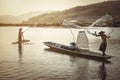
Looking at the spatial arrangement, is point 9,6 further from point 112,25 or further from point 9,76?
point 9,76

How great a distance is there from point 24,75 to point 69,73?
1427 millimetres

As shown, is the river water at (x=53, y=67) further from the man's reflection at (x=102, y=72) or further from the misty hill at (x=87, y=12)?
the misty hill at (x=87, y=12)

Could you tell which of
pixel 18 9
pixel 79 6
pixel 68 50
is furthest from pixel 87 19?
pixel 68 50

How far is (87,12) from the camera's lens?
73.6 feet

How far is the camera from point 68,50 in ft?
48.8

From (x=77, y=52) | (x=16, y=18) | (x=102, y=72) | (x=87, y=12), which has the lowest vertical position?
(x=102, y=72)

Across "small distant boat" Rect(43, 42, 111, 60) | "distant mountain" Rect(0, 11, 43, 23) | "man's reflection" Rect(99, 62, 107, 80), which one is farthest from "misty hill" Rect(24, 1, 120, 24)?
"man's reflection" Rect(99, 62, 107, 80)

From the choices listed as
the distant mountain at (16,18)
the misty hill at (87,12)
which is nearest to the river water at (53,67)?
the misty hill at (87,12)

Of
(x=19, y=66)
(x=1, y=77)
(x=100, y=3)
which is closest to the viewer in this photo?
(x=1, y=77)

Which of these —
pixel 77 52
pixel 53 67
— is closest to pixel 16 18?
pixel 77 52

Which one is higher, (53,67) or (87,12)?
(87,12)

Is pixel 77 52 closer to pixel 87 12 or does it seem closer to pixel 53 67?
pixel 53 67

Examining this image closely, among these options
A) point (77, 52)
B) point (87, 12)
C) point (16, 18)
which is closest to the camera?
point (77, 52)

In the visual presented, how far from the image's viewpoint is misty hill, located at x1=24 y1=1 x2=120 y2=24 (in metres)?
22.0
